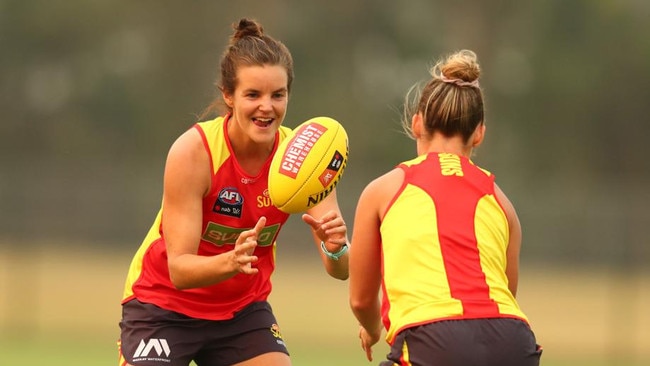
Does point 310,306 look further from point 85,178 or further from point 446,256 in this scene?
point 446,256

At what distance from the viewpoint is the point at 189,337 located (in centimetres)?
572

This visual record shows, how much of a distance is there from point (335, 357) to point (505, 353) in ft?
31.3

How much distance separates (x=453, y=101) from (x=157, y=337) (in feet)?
6.09

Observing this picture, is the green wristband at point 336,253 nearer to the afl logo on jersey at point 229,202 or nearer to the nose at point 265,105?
the afl logo on jersey at point 229,202

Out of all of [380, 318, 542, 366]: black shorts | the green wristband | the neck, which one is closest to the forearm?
[380, 318, 542, 366]: black shorts

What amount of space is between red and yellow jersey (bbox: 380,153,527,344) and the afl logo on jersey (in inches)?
50.0

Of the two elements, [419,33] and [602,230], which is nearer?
[602,230]

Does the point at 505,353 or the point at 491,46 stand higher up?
the point at 491,46

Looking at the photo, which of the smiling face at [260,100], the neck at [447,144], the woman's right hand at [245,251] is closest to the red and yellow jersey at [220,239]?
the smiling face at [260,100]

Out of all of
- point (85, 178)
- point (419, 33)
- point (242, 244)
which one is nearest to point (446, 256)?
point (242, 244)

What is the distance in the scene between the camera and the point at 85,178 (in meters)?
21.4

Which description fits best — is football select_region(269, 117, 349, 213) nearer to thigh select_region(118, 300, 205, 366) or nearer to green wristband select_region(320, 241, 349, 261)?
green wristband select_region(320, 241, 349, 261)

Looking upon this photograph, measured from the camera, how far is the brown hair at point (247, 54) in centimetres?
562

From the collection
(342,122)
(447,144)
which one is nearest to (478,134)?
(447,144)
